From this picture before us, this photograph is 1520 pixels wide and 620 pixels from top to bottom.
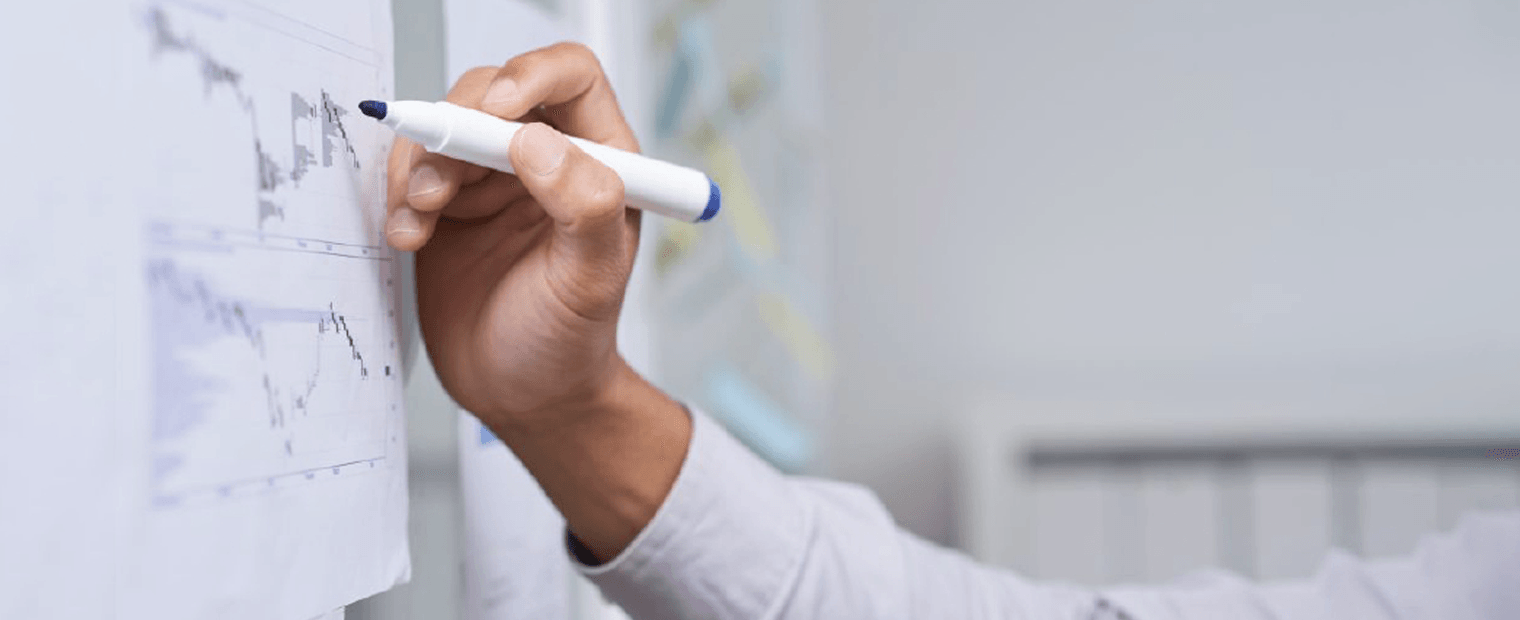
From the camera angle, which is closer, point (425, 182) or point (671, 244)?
point (425, 182)

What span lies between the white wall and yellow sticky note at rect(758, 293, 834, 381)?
9.6 inches

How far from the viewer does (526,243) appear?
0.41 metres

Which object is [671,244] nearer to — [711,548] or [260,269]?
[711,548]

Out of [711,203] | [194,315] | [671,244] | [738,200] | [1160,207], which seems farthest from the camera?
[1160,207]

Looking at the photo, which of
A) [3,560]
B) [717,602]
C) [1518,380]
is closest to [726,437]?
[717,602]

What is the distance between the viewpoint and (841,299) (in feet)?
4.26

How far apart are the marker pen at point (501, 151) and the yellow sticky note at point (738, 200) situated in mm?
472

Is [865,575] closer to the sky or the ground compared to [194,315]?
closer to the ground

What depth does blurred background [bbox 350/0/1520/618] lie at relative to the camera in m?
1.17

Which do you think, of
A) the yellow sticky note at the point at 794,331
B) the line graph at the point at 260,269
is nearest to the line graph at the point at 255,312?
the line graph at the point at 260,269

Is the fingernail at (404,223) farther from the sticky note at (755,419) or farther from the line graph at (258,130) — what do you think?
the sticky note at (755,419)

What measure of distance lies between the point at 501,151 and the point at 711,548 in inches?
7.6

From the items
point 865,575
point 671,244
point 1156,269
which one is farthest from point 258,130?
point 1156,269

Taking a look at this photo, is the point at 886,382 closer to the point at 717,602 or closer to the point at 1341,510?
the point at 1341,510
